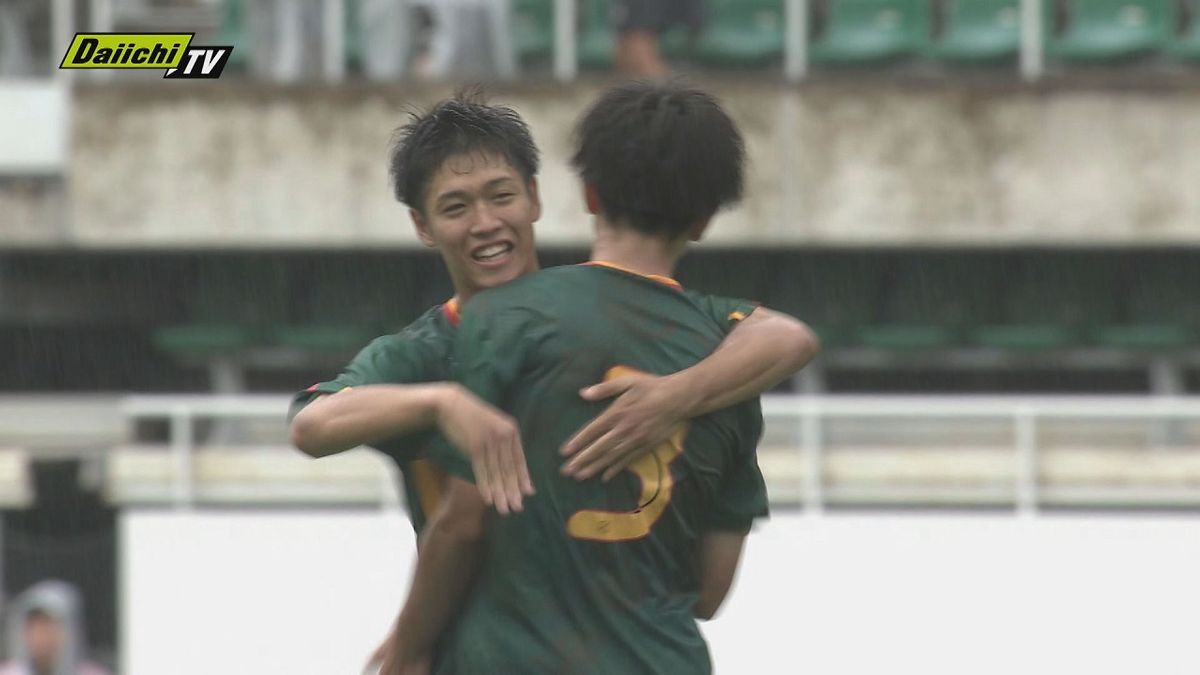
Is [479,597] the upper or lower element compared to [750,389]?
lower

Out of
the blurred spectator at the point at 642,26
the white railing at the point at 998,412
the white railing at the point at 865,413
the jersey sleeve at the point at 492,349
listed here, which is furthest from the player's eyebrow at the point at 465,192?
the blurred spectator at the point at 642,26

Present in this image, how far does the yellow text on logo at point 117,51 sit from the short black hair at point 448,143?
32.9ft

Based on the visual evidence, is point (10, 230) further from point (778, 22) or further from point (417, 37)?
point (778, 22)

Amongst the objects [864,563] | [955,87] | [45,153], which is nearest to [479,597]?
[864,563]

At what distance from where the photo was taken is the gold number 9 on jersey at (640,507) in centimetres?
277

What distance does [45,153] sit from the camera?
13070mm

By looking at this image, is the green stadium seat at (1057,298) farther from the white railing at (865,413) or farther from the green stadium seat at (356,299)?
the green stadium seat at (356,299)

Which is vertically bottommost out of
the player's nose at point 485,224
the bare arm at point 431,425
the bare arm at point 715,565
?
the bare arm at point 715,565

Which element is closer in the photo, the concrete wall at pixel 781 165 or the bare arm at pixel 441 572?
the bare arm at pixel 441 572

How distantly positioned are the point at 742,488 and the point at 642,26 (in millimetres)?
9473

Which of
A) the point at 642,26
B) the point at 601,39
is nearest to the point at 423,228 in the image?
the point at 642,26

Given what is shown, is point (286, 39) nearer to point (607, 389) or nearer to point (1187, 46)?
point (1187, 46)

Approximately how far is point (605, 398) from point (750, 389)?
0.20 metres

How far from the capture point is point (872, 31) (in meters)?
13.2
